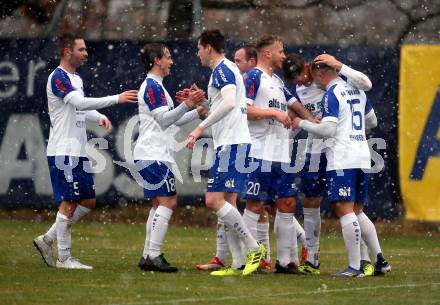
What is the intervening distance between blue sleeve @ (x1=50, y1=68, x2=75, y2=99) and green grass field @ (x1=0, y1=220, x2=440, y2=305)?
1772mm

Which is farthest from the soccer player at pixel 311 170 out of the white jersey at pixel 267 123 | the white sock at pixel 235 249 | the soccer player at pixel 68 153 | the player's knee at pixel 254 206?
Answer: the soccer player at pixel 68 153

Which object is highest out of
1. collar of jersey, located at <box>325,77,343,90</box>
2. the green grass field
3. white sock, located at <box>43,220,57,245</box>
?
collar of jersey, located at <box>325,77,343,90</box>

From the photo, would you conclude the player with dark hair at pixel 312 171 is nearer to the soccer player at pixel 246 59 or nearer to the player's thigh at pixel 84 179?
the soccer player at pixel 246 59

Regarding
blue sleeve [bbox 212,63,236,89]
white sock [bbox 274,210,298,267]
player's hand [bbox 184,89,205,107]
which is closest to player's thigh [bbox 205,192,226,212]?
white sock [bbox 274,210,298,267]

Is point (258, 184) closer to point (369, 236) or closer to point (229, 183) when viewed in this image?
point (229, 183)

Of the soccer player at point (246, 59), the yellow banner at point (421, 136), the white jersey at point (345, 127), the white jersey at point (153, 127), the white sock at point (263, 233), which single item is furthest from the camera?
the yellow banner at point (421, 136)

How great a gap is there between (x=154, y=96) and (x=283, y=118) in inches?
50.8

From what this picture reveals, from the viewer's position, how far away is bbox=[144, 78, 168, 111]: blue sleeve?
1136 cm

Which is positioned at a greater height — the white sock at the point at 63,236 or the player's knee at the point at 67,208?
the player's knee at the point at 67,208

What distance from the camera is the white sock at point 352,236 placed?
11.1m

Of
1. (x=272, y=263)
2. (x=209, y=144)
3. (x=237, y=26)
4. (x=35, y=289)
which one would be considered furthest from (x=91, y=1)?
(x=35, y=289)

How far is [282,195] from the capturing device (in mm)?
11516

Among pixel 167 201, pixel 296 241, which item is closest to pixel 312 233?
pixel 296 241

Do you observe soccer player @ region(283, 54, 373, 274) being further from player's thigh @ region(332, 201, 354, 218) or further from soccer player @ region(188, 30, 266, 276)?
soccer player @ region(188, 30, 266, 276)
